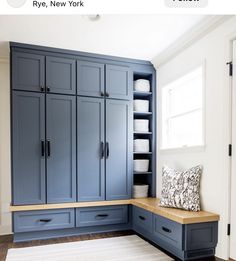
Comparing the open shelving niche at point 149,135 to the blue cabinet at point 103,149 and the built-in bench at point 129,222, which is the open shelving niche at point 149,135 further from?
the built-in bench at point 129,222

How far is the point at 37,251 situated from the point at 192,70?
2640 millimetres

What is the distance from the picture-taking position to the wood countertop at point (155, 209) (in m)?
2.34

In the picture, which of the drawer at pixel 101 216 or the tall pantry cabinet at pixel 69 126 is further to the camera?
the drawer at pixel 101 216

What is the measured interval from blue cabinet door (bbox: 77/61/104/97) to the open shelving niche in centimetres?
54

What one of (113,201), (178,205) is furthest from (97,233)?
(178,205)

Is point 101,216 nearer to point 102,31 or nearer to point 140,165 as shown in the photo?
point 140,165

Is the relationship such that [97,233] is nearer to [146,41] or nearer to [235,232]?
[235,232]

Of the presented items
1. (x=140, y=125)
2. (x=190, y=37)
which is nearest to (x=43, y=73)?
(x=140, y=125)

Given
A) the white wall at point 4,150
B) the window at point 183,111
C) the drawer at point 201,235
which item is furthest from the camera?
the white wall at point 4,150

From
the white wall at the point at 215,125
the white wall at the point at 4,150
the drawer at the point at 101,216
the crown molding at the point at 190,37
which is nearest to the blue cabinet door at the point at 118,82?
the crown molding at the point at 190,37

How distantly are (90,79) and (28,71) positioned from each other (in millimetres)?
786

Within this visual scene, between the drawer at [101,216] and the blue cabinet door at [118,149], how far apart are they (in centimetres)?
17

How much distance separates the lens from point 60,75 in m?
3.22

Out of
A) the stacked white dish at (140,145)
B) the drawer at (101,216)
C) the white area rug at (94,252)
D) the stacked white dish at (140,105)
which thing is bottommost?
the white area rug at (94,252)
